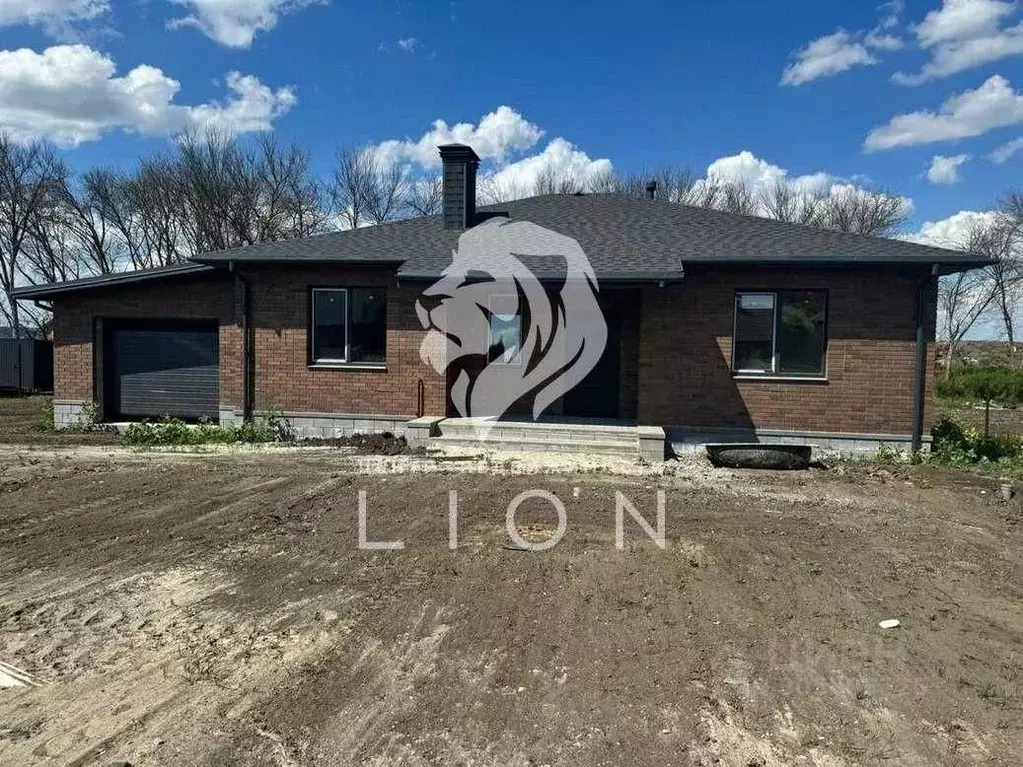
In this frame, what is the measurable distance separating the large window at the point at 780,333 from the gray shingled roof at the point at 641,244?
758 mm

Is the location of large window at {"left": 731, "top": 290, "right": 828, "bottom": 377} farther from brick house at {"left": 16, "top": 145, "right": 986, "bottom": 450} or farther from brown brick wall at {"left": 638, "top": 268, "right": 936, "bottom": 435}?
brown brick wall at {"left": 638, "top": 268, "right": 936, "bottom": 435}

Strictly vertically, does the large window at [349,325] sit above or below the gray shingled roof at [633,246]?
below

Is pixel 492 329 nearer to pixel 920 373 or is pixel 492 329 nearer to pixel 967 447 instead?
pixel 920 373

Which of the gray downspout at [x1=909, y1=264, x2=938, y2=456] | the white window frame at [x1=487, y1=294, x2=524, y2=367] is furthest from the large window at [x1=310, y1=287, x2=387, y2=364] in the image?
the gray downspout at [x1=909, y1=264, x2=938, y2=456]

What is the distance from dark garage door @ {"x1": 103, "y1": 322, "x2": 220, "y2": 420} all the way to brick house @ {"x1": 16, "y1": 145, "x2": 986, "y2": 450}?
0.03 metres

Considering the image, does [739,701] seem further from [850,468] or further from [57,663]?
[850,468]

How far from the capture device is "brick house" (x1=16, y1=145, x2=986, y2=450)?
33.4 feet

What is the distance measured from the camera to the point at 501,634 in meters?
3.92

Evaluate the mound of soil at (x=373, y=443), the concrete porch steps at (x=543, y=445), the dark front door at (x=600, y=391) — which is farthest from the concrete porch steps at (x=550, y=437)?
the dark front door at (x=600, y=391)

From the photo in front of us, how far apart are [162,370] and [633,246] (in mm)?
9431

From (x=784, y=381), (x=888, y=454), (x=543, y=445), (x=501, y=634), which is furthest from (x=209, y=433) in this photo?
(x=888, y=454)

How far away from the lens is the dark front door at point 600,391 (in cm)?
1176

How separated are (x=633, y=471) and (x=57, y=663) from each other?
22.3 feet

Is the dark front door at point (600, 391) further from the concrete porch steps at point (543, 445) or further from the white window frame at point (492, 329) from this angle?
the concrete porch steps at point (543, 445)
